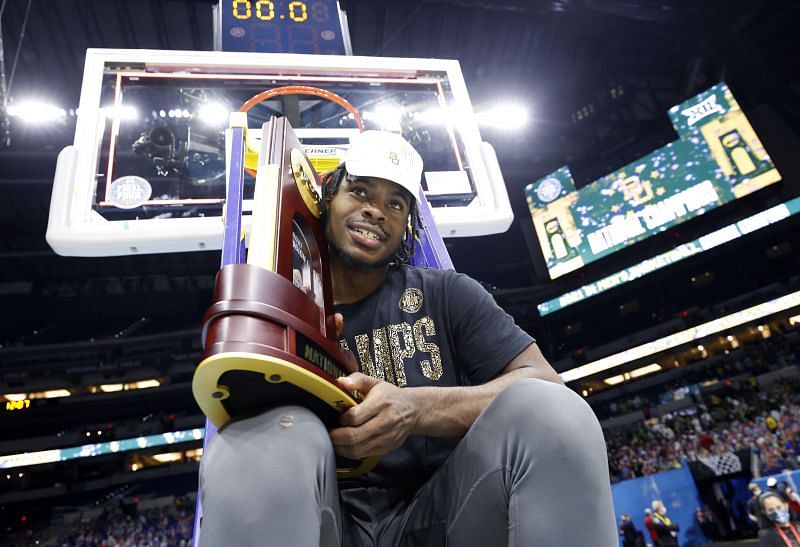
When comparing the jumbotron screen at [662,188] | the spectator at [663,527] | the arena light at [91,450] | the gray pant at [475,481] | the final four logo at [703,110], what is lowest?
the spectator at [663,527]

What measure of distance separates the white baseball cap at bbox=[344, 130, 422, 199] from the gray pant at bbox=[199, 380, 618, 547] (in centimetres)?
73

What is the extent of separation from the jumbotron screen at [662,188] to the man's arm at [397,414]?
11.8 metres

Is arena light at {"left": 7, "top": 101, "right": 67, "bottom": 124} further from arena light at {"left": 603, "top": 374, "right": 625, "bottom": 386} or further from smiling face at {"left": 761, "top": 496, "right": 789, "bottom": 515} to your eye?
arena light at {"left": 603, "top": 374, "right": 625, "bottom": 386}

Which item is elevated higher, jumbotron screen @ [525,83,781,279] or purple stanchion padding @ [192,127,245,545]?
jumbotron screen @ [525,83,781,279]

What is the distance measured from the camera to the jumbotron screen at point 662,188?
1060cm

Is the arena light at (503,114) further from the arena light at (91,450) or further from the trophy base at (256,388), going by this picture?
the arena light at (91,450)

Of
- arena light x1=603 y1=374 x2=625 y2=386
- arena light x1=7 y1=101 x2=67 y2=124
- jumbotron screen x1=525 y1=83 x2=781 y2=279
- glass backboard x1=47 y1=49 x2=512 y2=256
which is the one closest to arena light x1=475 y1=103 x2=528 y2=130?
jumbotron screen x1=525 y1=83 x2=781 y2=279

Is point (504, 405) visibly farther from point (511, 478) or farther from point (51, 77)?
point (51, 77)

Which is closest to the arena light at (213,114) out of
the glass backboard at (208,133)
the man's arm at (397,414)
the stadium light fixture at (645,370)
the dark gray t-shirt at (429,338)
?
the glass backboard at (208,133)

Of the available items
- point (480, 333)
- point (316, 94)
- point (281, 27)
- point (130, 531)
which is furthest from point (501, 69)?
point (130, 531)

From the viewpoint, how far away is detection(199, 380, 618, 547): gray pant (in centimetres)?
61

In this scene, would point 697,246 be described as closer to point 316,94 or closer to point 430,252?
point 316,94

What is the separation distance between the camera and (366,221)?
133cm

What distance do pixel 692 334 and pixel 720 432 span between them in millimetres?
4406
